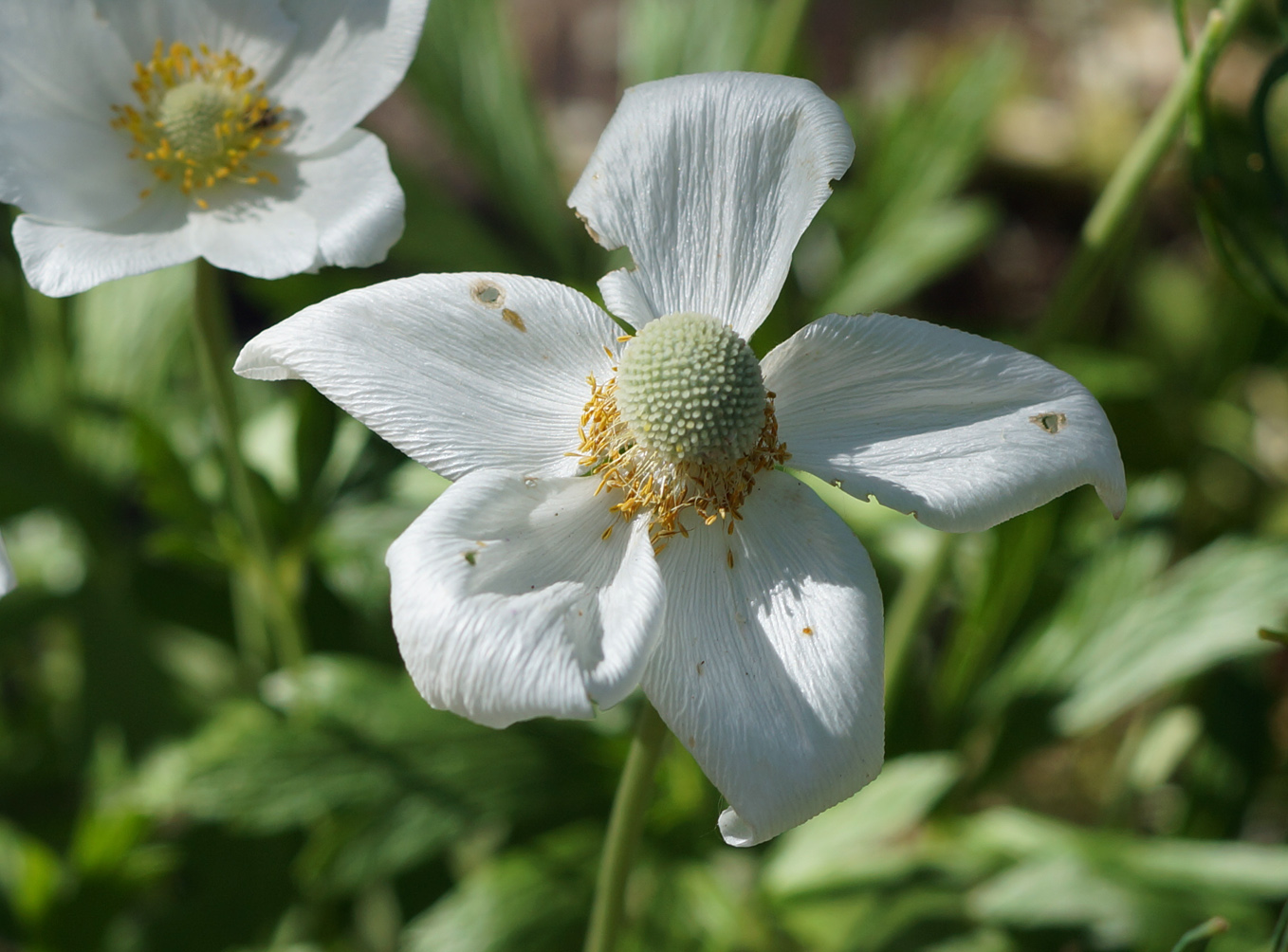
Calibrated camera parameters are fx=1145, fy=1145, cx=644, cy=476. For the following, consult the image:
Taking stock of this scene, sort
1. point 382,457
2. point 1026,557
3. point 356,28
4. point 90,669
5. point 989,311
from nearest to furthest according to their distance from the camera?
point 356,28 < point 382,457 < point 1026,557 < point 90,669 < point 989,311

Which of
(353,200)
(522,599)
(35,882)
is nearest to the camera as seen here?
(522,599)

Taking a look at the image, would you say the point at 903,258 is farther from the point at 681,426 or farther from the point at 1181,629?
the point at 681,426

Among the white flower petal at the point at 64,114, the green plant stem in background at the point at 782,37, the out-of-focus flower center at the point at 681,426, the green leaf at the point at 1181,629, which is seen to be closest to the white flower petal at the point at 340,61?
the white flower petal at the point at 64,114

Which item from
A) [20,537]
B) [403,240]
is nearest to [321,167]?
[403,240]

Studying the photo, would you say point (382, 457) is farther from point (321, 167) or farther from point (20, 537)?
point (20, 537)

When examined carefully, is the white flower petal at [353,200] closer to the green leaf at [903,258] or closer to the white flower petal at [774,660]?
the white flower petal at [774,660]

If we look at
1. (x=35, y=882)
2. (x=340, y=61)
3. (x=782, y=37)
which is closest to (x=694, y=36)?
(x=782, y=37)
